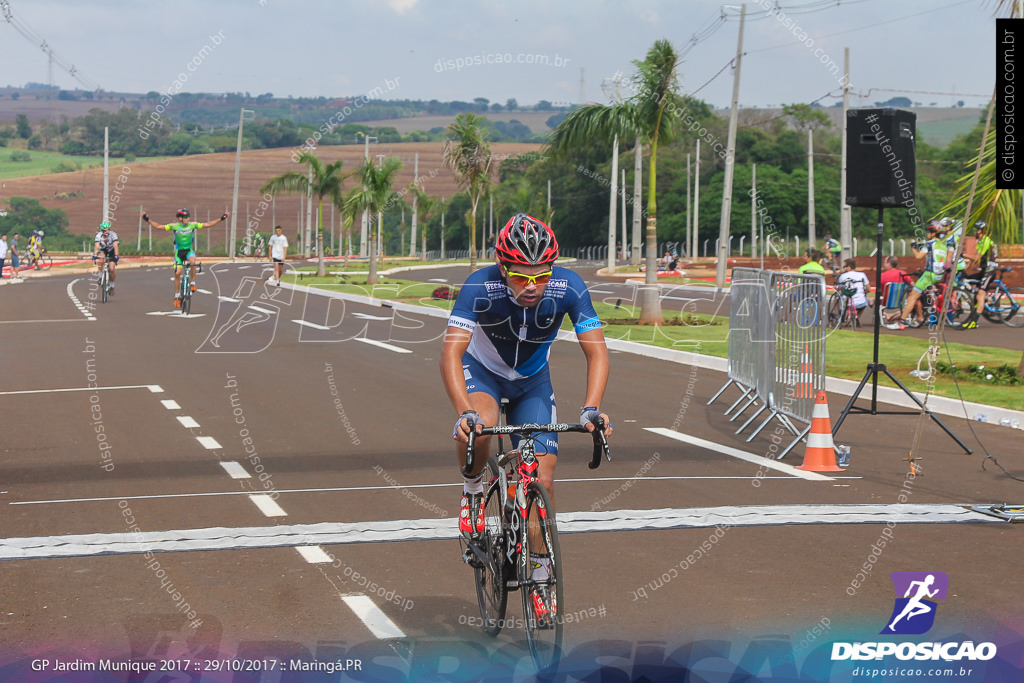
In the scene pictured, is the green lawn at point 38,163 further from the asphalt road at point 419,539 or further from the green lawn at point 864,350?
the asphalt road at point 419,539

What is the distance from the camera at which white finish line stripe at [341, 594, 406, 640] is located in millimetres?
5523

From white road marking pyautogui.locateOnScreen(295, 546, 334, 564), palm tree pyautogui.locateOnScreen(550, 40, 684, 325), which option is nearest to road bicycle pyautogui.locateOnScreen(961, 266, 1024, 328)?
palm tree pyautogui.locateOnScreen(550, 40, 684, 325)

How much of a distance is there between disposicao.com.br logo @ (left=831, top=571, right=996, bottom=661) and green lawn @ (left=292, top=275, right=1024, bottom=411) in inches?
255

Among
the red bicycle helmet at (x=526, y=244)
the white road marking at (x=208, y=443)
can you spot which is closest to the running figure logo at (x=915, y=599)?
the red bicycle helmet at (x=526, y=244)

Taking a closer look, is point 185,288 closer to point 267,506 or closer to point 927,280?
point 927,280

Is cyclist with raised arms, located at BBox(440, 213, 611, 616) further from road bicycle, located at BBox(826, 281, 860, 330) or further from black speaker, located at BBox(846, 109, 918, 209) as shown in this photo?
road bicycle, located at BBox(826, 281, 860, 330)

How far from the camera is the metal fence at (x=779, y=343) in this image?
1083 cm

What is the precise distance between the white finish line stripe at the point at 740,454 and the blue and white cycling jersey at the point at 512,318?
4.53m

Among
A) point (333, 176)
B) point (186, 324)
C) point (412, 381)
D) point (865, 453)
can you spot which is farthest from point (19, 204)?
point (865, 453)

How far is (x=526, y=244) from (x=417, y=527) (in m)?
2.94

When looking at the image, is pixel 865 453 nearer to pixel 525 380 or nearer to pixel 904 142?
pixel 904 142

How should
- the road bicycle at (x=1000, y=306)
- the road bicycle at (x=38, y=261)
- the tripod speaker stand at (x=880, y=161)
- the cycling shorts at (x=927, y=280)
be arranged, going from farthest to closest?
1. the road bicycle at (x=38, y=261)
2. the road bicycle at (x=1000, y=306)
3. the cycling shorts at (x=927, y=280)
4. the tripod speaker stand at (x=880, y=161)

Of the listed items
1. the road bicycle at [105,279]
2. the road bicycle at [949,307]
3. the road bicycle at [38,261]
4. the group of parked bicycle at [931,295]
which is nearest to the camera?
the group of parked bicycle at [931,295]

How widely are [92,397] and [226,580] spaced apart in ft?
28.4
